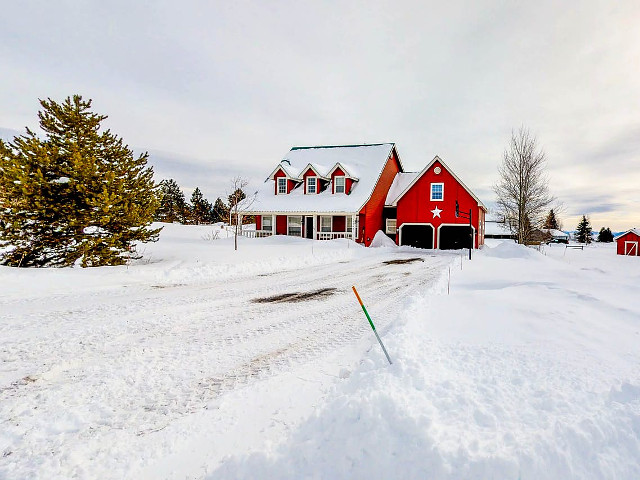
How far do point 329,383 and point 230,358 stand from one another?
1645 millimetres

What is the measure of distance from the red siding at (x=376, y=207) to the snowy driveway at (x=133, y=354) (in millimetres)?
18019

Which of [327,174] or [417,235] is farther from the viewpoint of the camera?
[417,235]

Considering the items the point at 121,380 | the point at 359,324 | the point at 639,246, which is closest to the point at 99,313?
the point at 121,380

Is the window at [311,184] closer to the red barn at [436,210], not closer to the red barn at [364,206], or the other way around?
the red barn at [364,206]

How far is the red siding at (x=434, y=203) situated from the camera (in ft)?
→ 92.3

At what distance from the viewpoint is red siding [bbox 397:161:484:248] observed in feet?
92.3

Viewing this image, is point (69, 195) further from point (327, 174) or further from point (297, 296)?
point (327, 174)

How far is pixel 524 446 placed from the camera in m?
2.60

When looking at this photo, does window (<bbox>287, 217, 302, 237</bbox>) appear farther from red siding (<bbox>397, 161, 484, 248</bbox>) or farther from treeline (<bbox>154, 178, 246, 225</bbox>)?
treeline (<bbox>154, 178, 246, 225</bbox>)

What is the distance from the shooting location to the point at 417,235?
29766 mm

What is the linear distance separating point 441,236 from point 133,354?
27557mm

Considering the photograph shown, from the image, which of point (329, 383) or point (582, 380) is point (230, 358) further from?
point (582, 380)

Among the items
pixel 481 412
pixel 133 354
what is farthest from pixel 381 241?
pixel 481 412

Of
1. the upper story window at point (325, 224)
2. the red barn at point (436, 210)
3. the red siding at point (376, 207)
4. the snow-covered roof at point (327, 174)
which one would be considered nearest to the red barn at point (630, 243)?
the red barn at point (436, 210)
